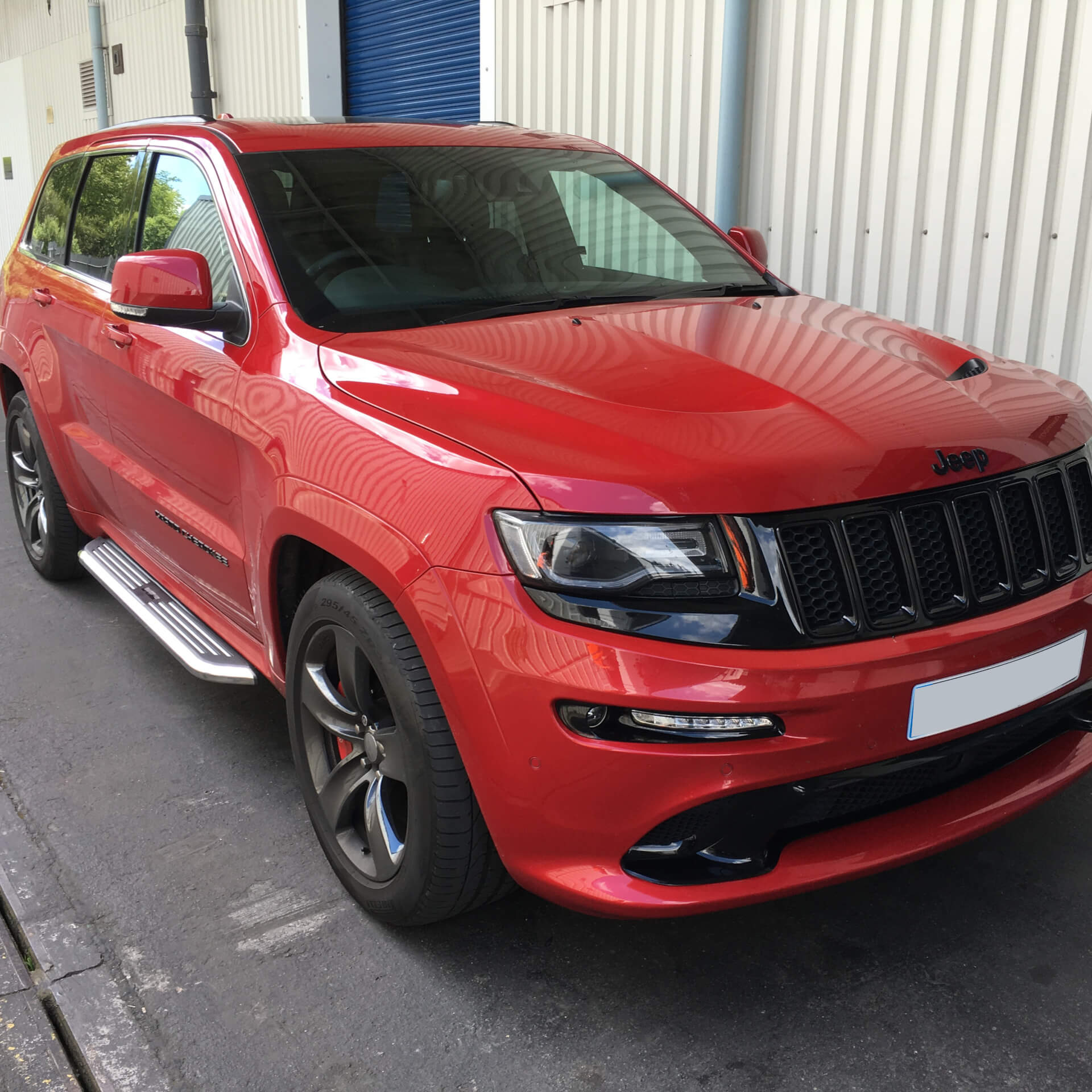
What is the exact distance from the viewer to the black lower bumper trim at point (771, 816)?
6.13ft

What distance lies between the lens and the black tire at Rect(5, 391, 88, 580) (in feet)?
14.7

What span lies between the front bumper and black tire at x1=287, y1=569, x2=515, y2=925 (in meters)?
0.11

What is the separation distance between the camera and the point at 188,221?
320 cm

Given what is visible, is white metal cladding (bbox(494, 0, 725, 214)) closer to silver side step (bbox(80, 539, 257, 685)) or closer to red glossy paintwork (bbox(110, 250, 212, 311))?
silver side step (bbox(80, 539, 257, 685))

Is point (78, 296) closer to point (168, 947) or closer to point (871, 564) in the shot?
point (168, 947)

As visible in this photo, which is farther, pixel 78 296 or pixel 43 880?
pixel 78 296

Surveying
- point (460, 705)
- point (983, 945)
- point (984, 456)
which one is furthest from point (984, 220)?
point (460, 705)

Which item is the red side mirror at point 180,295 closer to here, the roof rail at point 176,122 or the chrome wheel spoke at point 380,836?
the roof rail at point 176,122

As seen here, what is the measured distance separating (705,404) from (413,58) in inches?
304

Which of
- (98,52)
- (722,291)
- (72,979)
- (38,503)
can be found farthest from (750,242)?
(98,52)

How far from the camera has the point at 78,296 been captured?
3.89 meters

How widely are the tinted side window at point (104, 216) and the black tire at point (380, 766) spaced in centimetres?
193

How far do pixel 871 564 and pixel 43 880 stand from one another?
2053mm

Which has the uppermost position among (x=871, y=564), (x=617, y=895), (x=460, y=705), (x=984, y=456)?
(x=984, y=456)
